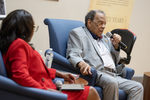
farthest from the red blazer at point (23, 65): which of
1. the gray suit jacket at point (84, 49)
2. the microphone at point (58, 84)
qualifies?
the gray suit jacket at point (84, 49)

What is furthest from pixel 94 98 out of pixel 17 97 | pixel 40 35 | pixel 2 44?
pixel 40 35

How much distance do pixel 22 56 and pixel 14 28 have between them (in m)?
0.22

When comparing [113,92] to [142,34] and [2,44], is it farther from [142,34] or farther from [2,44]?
[142,34]

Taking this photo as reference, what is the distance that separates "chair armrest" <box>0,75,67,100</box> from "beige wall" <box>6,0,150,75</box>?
1.76m

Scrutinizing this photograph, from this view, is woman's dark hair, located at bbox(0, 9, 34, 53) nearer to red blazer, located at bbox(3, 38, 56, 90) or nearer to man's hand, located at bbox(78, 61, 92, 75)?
red blazer, located at bbox(3, 38, 56, 90)

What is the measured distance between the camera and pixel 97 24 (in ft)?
8.89

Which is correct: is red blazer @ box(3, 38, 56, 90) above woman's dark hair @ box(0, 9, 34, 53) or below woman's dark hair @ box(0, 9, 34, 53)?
below

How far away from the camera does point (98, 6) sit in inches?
147

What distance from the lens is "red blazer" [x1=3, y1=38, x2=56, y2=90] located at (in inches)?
55.2

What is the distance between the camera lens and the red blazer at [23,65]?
55.2 inches

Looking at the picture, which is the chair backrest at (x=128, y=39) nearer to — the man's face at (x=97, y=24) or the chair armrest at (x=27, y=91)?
the man's face at (x=97, y=24)

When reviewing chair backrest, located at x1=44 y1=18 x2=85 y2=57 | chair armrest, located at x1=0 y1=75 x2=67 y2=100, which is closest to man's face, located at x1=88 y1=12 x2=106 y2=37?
chair backrest, located at x1=44 y1=18 x2=85 y2=57

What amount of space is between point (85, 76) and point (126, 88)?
0.51 metres

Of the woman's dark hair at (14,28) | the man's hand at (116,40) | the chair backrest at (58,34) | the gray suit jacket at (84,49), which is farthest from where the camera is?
the man's hand at (116,40)
